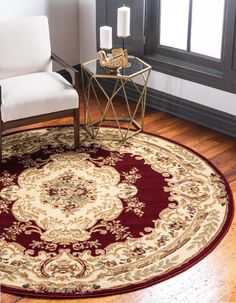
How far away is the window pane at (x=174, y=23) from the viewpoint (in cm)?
396

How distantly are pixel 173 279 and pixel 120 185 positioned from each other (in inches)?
34.2

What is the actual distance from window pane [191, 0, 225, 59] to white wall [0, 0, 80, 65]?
44.7 inches

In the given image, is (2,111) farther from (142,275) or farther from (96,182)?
(142,275)

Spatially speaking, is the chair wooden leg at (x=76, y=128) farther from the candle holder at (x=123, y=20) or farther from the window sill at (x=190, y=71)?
the window sill at (x=190, y=71)

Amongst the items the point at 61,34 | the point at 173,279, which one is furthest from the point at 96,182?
the point at 61,34

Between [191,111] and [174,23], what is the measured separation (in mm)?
645

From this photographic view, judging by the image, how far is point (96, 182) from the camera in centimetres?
323

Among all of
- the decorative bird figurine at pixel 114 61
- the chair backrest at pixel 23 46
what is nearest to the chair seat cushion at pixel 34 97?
the chair backrest at pixel 23 46

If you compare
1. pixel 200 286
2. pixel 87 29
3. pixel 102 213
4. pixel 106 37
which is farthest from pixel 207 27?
pixel 200 286

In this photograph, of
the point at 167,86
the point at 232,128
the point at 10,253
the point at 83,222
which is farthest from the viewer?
the point at 167,86

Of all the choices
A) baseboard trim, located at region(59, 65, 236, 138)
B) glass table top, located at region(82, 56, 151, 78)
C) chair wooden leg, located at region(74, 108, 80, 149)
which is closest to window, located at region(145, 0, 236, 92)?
baseboard trim, located at region(59, 65, 236, 138)

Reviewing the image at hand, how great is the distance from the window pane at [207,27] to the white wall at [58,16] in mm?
1135

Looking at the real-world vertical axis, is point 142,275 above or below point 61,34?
below

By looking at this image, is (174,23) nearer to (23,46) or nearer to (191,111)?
(191,111)
